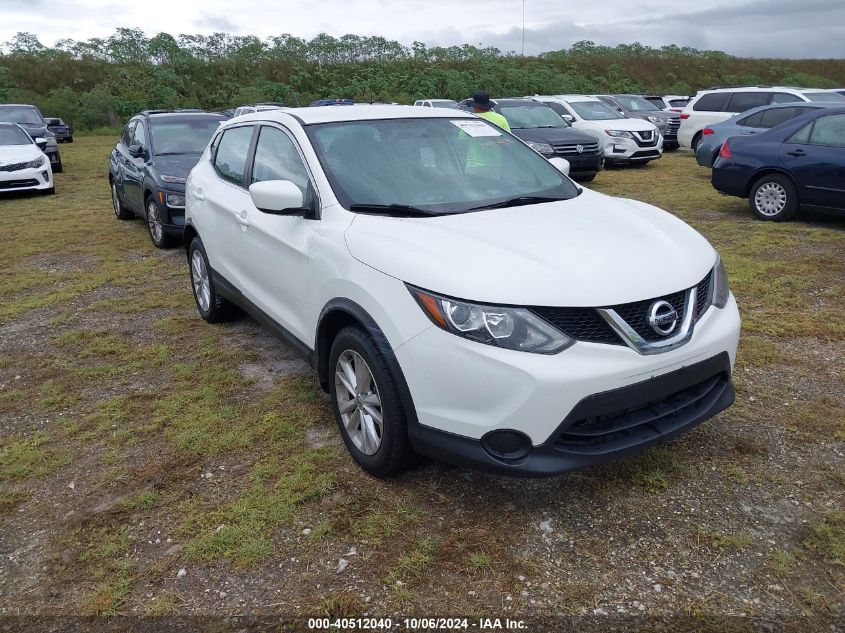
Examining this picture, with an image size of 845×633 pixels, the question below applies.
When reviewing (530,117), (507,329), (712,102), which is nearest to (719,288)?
(507,329)

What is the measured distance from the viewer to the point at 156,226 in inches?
342

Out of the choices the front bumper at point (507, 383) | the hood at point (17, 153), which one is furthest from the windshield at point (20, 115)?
the front bumper at point (507, 383)

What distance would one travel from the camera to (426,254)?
118 inches

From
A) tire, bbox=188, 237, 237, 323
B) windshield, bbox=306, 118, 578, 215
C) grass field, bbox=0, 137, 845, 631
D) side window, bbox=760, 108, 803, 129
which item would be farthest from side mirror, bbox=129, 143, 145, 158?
side window, bbox=760, 108, 803, 129

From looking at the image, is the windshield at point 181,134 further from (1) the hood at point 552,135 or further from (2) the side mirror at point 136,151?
(1) the hood at point 552,135

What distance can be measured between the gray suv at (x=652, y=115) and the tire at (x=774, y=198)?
10134mm

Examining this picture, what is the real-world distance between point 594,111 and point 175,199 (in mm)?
11446

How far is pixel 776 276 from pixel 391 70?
36625 mm

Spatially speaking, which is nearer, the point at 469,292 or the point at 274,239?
the point at 469,292

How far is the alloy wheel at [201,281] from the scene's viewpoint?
566cm

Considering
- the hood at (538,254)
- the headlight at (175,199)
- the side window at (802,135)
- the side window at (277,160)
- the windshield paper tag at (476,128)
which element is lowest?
the headlight at (175,199)

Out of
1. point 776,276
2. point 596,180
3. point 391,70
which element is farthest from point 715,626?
point 391,70

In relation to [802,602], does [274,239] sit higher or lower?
higher

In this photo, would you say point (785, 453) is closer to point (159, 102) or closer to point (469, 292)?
point (469, 292)
